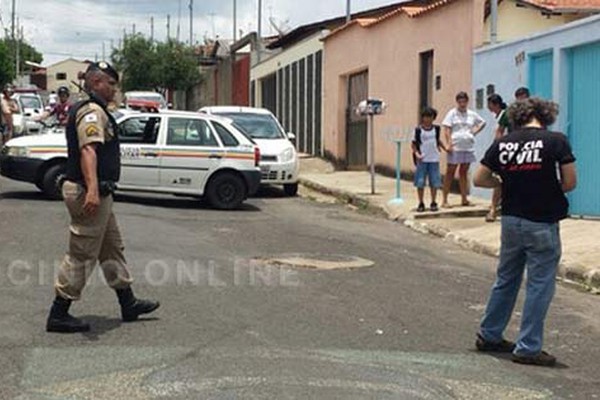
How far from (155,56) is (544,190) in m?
60.4

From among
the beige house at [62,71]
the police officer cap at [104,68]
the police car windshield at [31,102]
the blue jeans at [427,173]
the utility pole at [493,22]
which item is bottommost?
the blue jeans at [427,173]

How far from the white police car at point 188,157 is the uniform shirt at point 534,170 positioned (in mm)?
10061

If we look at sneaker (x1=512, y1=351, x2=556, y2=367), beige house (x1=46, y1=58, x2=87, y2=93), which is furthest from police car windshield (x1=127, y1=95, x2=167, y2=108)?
beige house (x1=46, y1=58, x2=87, y2=93)

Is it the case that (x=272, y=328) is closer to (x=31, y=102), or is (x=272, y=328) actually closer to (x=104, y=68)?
(x=104, y=68)

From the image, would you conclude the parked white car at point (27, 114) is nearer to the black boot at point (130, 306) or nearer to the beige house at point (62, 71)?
the black boot at point (130, 306)

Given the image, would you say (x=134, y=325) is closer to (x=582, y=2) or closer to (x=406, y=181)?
(x=406, y=181)

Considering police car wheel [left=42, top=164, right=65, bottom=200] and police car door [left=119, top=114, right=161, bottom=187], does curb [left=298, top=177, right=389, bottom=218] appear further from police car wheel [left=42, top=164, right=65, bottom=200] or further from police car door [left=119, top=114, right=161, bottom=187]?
police car wheel [left=42, top=164, right=65, bottom=200]

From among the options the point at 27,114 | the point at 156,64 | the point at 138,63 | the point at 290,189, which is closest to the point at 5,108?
the point at 290,189

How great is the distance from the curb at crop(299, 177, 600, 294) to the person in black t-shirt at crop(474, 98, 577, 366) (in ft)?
11.2

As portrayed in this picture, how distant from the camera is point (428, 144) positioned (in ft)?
51.3

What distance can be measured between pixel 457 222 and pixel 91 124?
886 centimetres

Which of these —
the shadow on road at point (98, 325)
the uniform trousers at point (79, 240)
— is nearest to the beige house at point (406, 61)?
the shadow on road at point (98, 325)

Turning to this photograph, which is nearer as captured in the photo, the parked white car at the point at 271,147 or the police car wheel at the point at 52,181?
the police car wheel at the point at 52,181

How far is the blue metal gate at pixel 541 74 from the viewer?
599 inches
